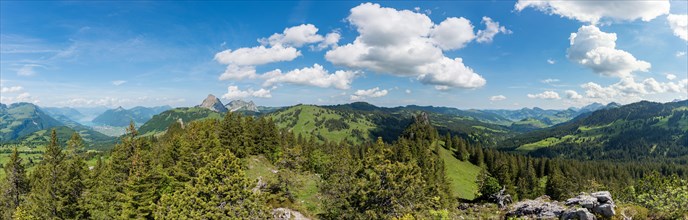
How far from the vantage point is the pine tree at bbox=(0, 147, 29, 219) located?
254 ft

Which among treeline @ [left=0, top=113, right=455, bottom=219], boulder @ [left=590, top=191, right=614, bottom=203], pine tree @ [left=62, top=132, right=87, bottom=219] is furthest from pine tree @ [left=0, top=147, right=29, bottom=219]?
boulder @ [left=590, top=191, right=614, bottom=203]

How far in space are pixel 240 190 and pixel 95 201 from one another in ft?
145

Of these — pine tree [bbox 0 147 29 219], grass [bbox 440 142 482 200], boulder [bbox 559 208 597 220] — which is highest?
boulder [bbox 559 208 597 220]

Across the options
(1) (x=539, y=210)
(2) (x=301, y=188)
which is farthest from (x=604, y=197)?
(2) (x=301, y=188)

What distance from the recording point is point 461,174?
151000mm

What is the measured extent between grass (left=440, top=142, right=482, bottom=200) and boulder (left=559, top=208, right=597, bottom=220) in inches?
3541

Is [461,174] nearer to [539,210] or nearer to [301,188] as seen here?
[301,188]

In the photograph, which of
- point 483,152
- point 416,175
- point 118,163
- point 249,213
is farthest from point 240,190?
point 483,152

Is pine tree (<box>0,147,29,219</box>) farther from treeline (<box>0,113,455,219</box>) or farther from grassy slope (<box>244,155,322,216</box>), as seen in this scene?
grassy slope (<box>244,155,322,216</box>)

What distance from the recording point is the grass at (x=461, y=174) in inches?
4871

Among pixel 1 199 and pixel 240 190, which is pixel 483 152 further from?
pixel 1 199

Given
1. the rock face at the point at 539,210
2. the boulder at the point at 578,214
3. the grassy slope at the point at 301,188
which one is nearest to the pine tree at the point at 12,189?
the grassy slope at the point at 301,188

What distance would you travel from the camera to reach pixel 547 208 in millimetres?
35188

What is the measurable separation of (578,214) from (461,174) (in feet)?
421
